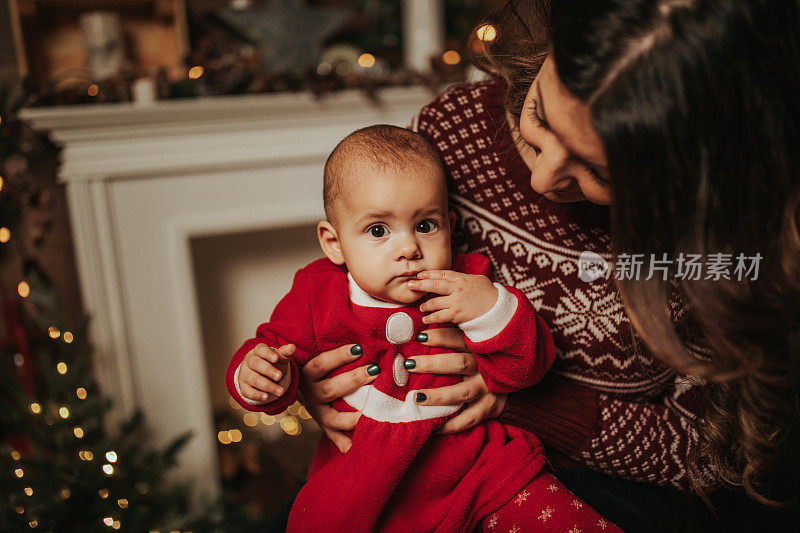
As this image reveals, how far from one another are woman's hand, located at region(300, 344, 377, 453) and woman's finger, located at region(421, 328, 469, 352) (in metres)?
0.10

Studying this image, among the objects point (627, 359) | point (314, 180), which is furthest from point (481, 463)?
point (314, 180)

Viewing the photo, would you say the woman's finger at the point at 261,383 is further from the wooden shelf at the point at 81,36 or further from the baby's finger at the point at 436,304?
the wooden shelf at the point at 81,36

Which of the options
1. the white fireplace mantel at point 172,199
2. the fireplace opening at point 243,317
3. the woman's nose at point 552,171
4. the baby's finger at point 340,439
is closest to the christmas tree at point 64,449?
the white fireplace mantel at point 172,199

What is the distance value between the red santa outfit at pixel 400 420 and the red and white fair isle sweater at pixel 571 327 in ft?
0.33

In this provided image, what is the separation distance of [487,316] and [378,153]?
26 cm

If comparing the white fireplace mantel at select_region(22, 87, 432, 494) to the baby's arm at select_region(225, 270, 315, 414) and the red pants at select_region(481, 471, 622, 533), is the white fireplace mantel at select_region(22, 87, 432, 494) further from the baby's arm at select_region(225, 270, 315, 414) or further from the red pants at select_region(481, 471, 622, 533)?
the red pants at select_region(481, 471, 622, 533)

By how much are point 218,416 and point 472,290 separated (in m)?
1.84

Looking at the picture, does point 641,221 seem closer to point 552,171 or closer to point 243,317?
point 552,171

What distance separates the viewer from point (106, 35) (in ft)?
5.98

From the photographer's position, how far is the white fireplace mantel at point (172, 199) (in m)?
1.71

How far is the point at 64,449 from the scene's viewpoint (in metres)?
1.55

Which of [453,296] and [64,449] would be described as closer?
[453,296]

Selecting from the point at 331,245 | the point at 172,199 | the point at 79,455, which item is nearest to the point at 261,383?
the point at 331,245

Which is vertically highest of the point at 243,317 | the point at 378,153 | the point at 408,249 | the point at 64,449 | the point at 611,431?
the point at 378,153
